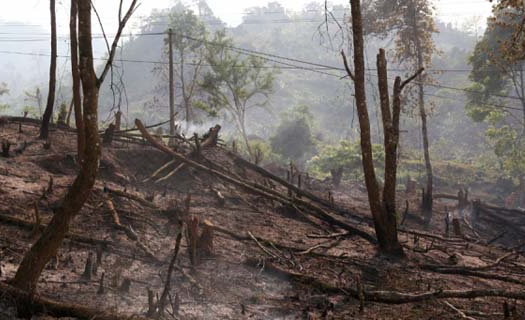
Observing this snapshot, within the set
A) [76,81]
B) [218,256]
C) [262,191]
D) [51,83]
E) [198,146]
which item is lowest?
[218,256]

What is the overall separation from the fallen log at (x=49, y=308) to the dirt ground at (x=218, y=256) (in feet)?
0.66

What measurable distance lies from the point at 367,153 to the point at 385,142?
41cm

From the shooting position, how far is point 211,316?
566cm

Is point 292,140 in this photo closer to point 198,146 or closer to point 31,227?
point 198,146

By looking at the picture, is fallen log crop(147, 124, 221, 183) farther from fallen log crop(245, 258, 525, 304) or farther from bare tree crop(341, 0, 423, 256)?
fallen log crop(245, 258, 525, 304)

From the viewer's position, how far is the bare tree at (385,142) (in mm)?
8578

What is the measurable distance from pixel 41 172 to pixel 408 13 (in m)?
19.0

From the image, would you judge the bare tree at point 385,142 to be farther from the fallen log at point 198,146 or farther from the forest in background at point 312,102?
the fallen log at point 198,146

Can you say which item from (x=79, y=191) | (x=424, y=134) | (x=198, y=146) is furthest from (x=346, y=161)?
(x=79, y=191)

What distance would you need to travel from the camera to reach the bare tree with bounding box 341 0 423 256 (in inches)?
338

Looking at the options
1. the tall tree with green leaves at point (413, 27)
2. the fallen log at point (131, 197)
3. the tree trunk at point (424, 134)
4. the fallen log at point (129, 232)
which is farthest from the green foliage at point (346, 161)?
the fallen log at point (129, 232)

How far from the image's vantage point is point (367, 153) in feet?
28.9

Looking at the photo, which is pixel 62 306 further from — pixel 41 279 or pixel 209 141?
pixel 209 141

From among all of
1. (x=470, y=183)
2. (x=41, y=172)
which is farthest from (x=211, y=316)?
(x=470, y=183)
